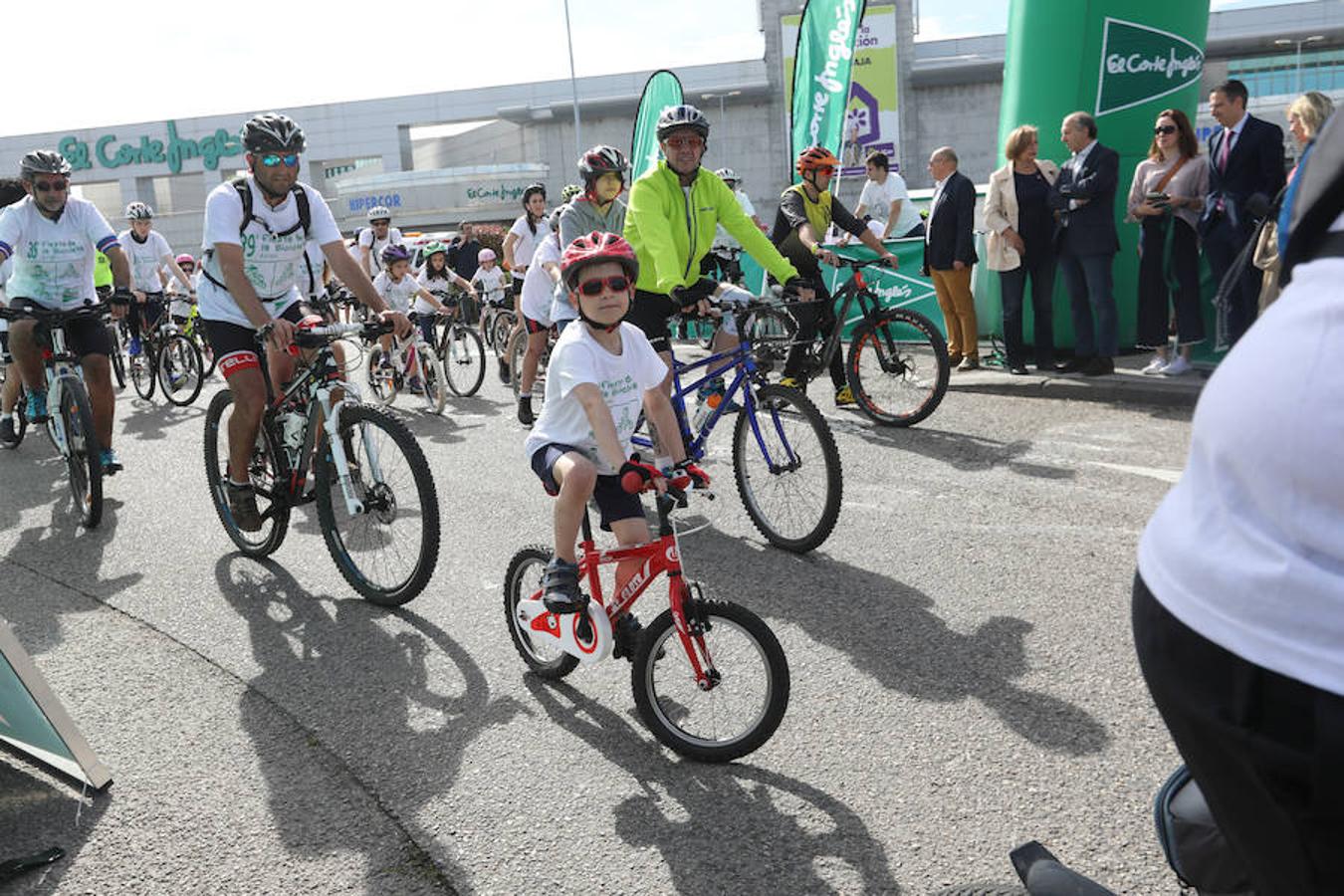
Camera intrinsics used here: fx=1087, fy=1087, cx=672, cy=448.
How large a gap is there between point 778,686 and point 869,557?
82.4 inches

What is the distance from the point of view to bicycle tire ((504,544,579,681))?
4020mm

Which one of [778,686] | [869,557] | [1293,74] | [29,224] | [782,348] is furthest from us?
A: [1293,74]

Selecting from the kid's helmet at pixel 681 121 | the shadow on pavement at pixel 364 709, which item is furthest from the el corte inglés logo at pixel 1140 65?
the shadow on pavement at pixel 364 709

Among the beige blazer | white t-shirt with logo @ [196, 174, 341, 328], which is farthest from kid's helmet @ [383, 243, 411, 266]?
the beige blazer

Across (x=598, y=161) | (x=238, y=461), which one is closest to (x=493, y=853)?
(x=238, y=461)

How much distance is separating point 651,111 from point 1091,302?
7.78 metres

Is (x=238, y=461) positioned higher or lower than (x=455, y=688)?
higher

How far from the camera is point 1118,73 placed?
9.70 metres

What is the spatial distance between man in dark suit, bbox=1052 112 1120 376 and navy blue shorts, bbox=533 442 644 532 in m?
6.59

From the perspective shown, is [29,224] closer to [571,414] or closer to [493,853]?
[571,414]

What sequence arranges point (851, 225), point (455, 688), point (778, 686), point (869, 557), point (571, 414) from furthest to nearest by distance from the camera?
point (851, 225), point (869, 557), point (455, 688), point (571, 414), point (778, 686)

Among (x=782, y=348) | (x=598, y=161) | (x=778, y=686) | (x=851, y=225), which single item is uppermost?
(x=598, y=161)

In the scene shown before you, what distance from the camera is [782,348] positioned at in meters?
5.76

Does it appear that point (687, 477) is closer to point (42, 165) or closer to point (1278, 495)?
point (1278, 495)
